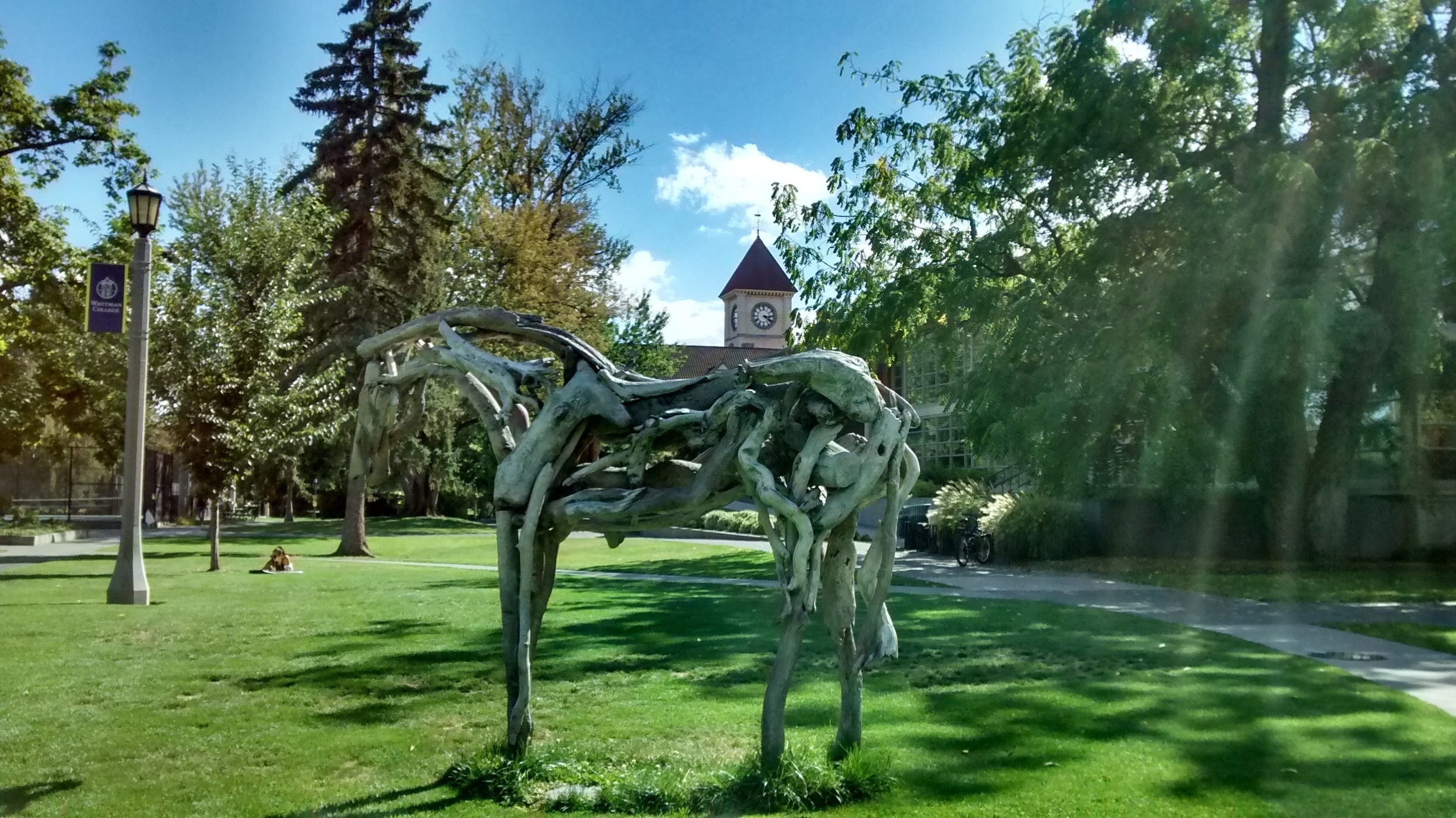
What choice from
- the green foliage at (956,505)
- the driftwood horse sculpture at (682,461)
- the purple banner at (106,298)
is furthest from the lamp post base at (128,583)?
the green foliage at (956,505)

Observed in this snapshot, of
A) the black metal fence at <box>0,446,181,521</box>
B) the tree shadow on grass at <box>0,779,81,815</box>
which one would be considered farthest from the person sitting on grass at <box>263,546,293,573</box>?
the black metal fence at <box>0,446,181,521</box>

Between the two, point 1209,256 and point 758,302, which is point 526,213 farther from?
point 758,302

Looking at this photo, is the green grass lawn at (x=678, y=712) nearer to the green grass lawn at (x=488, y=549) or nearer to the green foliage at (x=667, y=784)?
the green foliage at (x=667, y=784)

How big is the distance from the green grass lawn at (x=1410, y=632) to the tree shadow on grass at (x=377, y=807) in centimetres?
1002

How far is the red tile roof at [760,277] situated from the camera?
332 feet

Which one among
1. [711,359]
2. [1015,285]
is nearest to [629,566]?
[1015,285]

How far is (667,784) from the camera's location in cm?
587

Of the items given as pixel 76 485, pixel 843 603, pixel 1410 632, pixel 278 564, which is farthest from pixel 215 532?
pixel 76 485

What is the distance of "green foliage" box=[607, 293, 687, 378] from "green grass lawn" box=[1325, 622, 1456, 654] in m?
37.0

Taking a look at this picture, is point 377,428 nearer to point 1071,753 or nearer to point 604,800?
point 604,800

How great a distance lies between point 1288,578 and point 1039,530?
491 cm

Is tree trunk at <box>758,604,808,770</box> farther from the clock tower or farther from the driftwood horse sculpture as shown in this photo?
the clock tower

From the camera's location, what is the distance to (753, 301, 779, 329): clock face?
332ft

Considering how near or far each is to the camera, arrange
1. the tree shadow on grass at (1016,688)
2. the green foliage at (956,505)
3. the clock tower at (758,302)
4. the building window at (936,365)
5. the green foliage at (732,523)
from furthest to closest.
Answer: the clock tower at (758,302)
the green foliage at (732,523)
the green foliage at (956,505)
the building window at (936,365)
the tree shadow on grass at (1016,688)
